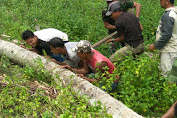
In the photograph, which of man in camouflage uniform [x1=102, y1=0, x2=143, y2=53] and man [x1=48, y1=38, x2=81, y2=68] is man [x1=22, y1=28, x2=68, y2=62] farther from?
man in camouflage uniform [x1=102, y1=0, x2=143, y2=53]

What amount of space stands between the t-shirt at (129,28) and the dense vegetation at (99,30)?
37cm

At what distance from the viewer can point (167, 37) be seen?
13.3ft

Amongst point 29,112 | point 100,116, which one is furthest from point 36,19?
point 100,116

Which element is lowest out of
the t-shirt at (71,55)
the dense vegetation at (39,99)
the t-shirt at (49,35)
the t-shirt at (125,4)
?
the dense vegetation at (39,99)

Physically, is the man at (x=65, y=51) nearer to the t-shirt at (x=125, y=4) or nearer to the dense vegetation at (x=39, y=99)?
the dense vegetation at (x=39, y=99)

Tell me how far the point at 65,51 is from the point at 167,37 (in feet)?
6.30

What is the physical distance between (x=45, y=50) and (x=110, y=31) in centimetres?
198

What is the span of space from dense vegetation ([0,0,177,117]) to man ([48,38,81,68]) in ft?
2.70

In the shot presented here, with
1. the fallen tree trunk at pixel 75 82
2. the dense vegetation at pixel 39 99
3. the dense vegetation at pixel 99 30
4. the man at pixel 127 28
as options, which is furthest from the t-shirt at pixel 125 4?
the dense vegetation at pixel 39 99

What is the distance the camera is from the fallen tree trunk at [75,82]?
297 centimetres

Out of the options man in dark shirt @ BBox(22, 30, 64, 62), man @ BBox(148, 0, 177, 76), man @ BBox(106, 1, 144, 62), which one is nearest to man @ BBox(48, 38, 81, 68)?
man in dark shirt @ BBox(22, 30, 64, 62)

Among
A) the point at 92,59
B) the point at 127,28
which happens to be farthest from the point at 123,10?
the point at 92,59

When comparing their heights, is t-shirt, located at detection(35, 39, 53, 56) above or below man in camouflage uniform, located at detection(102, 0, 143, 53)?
below

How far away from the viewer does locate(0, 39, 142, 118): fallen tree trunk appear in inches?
117
